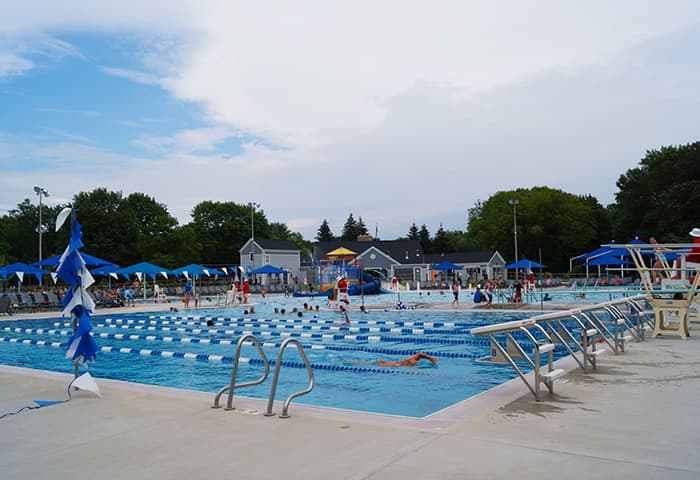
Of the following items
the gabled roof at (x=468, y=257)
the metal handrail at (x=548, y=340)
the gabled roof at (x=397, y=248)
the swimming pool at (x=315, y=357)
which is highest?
the gabled roof at (x=397, y=248)

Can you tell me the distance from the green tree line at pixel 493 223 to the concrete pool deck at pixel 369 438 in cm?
4532

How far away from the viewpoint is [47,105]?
23.8m

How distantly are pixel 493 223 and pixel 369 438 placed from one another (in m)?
68.3

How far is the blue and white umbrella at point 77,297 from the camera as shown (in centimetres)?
691

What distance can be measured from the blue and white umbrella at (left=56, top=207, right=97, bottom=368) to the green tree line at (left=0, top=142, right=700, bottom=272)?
45.4 metres

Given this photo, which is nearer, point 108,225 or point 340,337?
point 340,337

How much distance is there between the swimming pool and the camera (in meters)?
8.15

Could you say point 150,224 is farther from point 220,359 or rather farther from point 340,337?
point 220,359

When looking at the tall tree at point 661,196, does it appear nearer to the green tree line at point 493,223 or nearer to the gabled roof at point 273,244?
the green tree line at point 493,223

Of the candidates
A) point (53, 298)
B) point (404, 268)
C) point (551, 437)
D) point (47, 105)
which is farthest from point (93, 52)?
point (404, 268)

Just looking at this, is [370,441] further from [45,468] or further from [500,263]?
[500,263]

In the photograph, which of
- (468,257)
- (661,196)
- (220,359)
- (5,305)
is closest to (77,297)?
(220,359)

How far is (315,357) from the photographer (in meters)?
12.0

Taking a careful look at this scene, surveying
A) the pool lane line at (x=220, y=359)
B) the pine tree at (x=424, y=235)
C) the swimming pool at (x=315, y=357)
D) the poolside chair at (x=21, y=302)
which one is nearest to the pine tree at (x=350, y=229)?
the pine tree at (x=424, y=235)
